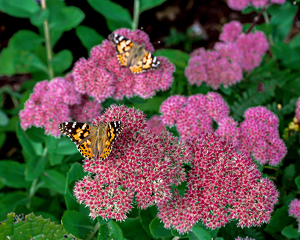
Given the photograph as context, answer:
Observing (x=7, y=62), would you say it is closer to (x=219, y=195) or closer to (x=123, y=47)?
(x=123, y=47)

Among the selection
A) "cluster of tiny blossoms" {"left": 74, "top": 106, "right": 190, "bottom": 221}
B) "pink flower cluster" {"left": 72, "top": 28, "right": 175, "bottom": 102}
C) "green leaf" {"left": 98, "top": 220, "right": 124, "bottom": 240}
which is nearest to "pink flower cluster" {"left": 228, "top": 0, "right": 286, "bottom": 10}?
"pink flower cluster" {"left": 72, "top": 28, "right": 175, "bottom": 102}

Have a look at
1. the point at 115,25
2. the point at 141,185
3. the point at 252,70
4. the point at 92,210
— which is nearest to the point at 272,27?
the point at 252,70

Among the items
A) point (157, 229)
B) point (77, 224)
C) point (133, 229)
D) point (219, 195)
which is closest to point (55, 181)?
point (77, 224)

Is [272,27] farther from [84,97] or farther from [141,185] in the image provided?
[141,185]

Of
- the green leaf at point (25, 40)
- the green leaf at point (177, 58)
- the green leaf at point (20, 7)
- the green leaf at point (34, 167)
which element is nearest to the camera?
the green leaf at point (34, 167)

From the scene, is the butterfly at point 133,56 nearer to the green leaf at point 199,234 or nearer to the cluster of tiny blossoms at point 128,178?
the cluster of tiny blossoms at point 128,178

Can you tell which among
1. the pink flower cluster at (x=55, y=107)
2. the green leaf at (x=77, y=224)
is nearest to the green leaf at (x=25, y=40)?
the pink flower cluster at (x=55, y=107)
